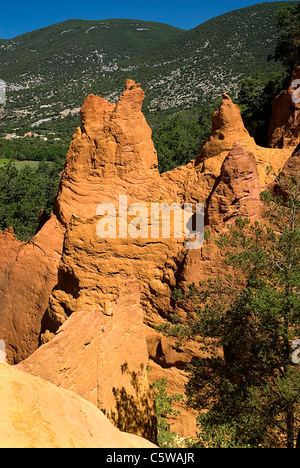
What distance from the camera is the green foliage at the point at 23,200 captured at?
116 ft

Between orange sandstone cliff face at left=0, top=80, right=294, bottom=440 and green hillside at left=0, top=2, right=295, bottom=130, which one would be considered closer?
orange sandstone cliff face at left=0, top=80, right=294, bottom=440

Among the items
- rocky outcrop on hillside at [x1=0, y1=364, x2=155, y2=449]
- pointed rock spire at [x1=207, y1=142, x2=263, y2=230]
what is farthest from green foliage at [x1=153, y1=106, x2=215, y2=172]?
rocky outcrop on hillside at [x1=0, y1=364, x2=155, y2=449]

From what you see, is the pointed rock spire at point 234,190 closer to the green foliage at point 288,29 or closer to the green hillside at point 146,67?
the green foliage at point 288,29

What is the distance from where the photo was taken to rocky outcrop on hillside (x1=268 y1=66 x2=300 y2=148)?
19.7 metres

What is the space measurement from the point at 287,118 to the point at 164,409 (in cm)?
1715

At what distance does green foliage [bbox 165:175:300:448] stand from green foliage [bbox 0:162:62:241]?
79.2ft

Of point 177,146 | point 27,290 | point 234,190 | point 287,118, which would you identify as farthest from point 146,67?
point 27,290

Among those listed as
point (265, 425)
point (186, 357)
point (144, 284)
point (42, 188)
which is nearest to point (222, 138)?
point (144, 284)

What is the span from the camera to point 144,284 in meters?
11.4

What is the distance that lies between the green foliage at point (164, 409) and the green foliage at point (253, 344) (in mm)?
615

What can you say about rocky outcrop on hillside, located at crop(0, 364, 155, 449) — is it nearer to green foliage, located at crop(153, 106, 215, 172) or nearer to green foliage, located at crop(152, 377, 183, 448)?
green foliage, located at crop(152, 377, 183, 448)
